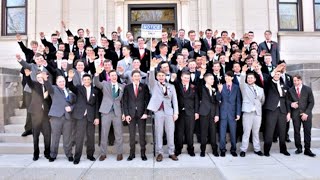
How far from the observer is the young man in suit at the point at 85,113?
7.45 metres

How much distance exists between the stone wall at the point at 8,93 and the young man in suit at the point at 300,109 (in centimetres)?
774

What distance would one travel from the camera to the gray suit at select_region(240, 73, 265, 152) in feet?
25.9

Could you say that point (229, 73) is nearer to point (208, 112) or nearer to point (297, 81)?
point (208, 112)

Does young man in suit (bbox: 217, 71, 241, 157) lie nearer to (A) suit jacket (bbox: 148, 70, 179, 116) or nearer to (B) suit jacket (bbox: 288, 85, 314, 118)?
(A) suit jacket (bbox: 148, 70, 179, 116)

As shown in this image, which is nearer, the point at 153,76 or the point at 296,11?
the point at 153,76

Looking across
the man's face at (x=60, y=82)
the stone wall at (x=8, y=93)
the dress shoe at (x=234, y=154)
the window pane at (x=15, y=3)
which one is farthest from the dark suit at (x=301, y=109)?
the window pane at (x=15, y=3)

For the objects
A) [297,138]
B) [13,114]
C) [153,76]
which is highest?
[153,76]

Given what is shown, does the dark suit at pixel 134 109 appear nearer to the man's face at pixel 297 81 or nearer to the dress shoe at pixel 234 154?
the dress shoe at pixel 234 154

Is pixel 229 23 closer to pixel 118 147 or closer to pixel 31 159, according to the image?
pixel 118 147

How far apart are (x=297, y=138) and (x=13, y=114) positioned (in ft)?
26.2

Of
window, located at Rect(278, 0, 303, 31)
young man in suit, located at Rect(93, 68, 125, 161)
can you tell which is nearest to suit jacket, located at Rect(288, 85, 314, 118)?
young man in suit, located at Rect(93, 68, 125, 161)

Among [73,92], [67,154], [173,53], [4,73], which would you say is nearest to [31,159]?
[67,154]

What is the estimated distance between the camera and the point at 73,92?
765 centimetres

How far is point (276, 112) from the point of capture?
7949 mm
